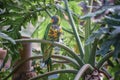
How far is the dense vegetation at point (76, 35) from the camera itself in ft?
→ 1.76

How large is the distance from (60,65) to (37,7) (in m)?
0.22

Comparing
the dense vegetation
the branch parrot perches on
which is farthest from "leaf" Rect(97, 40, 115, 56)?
the branch parrot perches on

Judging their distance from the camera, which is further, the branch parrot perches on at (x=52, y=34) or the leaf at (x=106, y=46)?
the branch parrot perches on at (x=52, y=34)

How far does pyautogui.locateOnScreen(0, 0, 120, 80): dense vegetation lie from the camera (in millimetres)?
536

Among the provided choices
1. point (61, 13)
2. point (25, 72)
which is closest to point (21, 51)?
point (25, 72)

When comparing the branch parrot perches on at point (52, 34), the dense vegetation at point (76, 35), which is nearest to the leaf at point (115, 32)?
the dense vegetation at point (76, 35)

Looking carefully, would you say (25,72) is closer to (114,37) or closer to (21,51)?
(21,51)

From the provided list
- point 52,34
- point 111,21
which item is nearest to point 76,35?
point 52,34

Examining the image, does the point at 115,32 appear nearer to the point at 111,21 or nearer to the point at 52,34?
the point at 111,21

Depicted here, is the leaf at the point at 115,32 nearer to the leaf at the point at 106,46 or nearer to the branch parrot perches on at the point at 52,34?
the leaf at the point at 106,46

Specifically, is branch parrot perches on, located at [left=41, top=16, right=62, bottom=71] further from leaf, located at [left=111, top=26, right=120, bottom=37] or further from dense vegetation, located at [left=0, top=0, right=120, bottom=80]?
leaf, located at [left=111, top=26, right=120, bottom=37]

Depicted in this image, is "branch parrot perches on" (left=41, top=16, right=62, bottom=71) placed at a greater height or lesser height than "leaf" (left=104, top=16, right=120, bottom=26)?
lesser

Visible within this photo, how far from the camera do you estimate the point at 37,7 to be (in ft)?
2.90

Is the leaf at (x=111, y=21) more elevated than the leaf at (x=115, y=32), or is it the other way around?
the leaf at (x=111, y=21)
